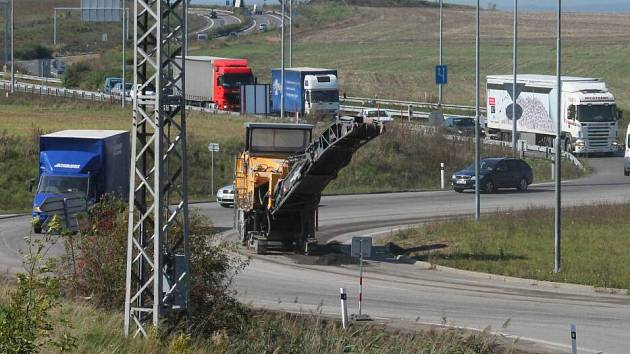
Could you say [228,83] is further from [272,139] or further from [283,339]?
[283,339]

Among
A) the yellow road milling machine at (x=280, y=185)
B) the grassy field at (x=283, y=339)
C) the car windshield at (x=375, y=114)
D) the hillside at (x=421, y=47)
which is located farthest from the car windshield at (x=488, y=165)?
the hillside at (x=421, y=47)

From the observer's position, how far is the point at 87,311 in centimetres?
1942

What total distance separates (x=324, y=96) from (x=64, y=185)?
37.0 meters

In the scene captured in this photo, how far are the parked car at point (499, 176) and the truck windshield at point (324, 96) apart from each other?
22.7 meters

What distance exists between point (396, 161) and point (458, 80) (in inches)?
1893

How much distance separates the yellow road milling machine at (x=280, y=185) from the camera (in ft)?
112

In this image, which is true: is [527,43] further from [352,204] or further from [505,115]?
[352,204]

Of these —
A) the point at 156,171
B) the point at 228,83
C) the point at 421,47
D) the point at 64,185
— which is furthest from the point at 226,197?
the point at 421,47

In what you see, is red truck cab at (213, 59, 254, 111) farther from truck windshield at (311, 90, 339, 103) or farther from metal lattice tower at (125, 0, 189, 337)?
metal lattice tower at (125, 0, 189, 337)

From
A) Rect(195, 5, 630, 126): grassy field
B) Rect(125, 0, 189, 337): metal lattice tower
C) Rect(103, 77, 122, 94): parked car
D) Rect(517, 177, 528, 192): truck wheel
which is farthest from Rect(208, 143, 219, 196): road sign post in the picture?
Rect(195, 5, 630, 126): grassy field

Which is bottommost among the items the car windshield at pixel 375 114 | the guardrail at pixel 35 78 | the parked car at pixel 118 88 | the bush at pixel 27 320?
the bush at pixel 27 320

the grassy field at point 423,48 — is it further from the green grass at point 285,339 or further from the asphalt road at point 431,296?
the green grass at point 285,339

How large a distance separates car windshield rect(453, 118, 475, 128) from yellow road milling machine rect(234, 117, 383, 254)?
35.4 meters

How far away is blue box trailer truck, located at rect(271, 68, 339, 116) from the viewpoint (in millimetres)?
74688
